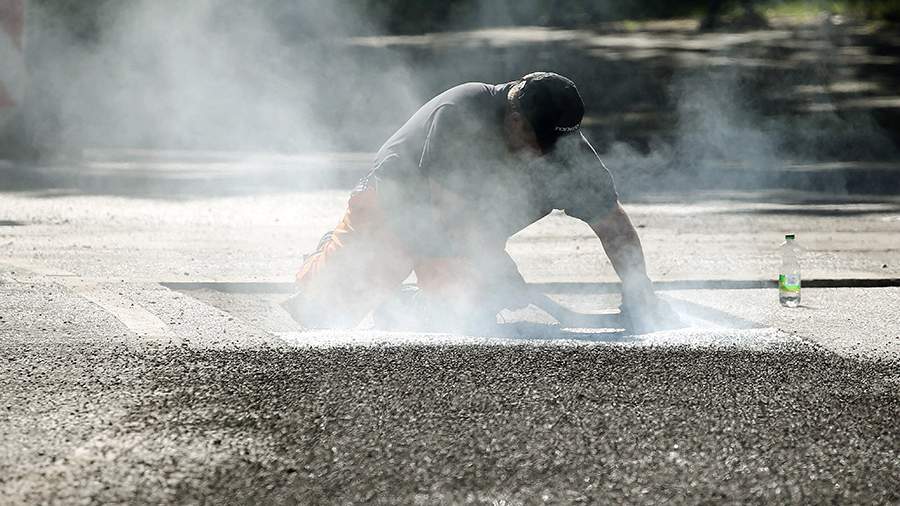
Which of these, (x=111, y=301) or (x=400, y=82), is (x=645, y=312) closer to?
(x=111, y=301)

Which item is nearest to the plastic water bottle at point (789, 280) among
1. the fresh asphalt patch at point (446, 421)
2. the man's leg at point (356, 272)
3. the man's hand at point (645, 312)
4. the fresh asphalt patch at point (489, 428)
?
the man's hand at point (645, 312)

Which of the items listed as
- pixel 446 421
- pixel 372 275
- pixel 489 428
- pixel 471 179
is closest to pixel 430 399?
pixel 446 421

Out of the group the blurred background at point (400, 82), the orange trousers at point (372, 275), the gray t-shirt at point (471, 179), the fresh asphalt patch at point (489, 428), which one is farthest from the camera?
the blurred background at point (400, 82)

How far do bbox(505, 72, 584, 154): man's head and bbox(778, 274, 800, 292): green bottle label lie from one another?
127cm

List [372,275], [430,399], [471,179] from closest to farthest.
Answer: [430,399] < [471,179] < [372,275]

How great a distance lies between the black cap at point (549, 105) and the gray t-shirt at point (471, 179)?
9cm

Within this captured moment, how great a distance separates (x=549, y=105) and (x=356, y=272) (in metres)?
1.10

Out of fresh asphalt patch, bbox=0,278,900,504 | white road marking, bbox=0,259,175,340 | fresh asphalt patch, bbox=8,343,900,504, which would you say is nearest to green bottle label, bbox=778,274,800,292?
fresh asphalt patch, bbox=0,278,900,504

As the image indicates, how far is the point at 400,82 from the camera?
56.8 feet

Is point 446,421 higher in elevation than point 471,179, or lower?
lower

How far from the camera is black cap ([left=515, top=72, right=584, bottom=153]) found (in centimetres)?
520

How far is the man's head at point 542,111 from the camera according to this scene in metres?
5.21

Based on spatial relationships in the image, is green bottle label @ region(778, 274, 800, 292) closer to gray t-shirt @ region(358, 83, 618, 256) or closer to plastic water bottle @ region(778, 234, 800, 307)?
plastic water bottle @ region(778, 234, 800, 307)

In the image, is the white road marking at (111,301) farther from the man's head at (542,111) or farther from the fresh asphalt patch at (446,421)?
the man's head at (542,111)
